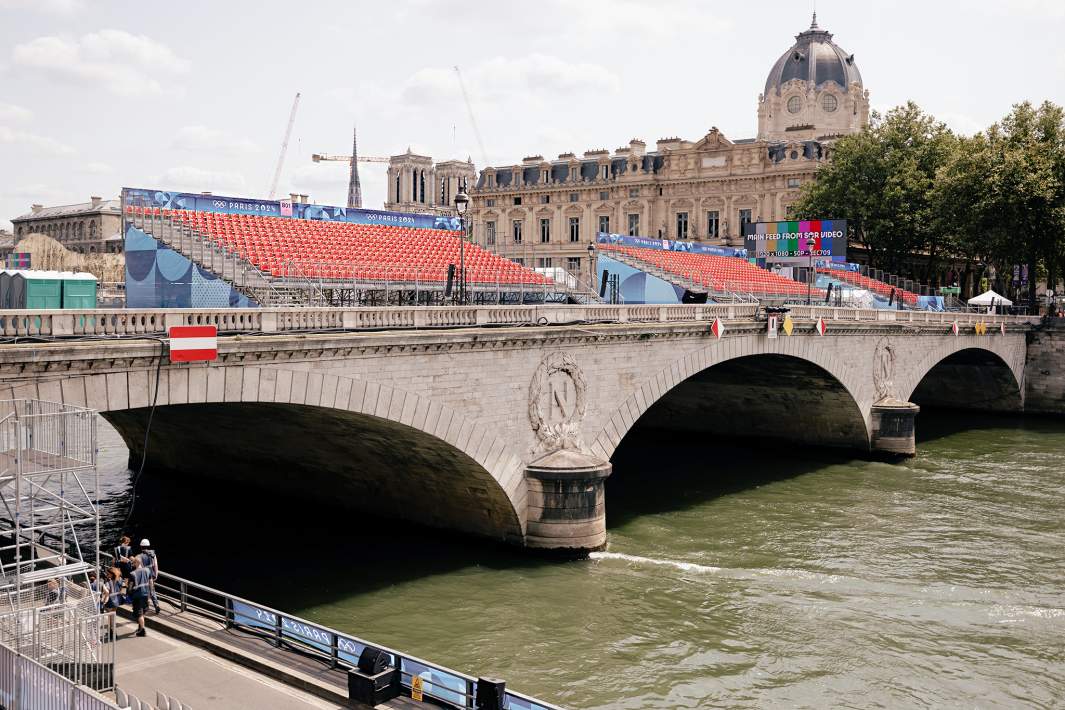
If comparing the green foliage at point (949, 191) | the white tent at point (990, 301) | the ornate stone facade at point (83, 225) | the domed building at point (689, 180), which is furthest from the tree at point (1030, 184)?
the ornate stone facade at point (83, 225)

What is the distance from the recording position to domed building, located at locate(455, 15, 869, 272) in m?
89.9

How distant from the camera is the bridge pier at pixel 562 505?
1041 inches

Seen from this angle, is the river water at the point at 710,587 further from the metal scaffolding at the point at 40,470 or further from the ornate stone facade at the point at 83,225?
the ornate stone facade at the point at 83,225

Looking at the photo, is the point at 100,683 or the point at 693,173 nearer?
the point at 100,683

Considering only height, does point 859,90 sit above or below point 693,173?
above

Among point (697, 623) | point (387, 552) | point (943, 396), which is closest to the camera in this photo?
point (697, 623)

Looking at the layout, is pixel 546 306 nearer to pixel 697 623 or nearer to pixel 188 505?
pixel 697 623

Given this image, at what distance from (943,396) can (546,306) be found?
4354cm

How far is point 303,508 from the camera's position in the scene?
3241 cm

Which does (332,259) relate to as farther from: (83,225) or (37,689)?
(83,225)

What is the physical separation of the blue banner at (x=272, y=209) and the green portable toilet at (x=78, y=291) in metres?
5.90

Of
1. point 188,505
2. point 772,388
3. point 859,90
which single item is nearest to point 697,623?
point 188,505

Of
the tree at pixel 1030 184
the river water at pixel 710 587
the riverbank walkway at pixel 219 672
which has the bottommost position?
the river water at pixel 710 587

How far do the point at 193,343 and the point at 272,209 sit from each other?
799 inches
